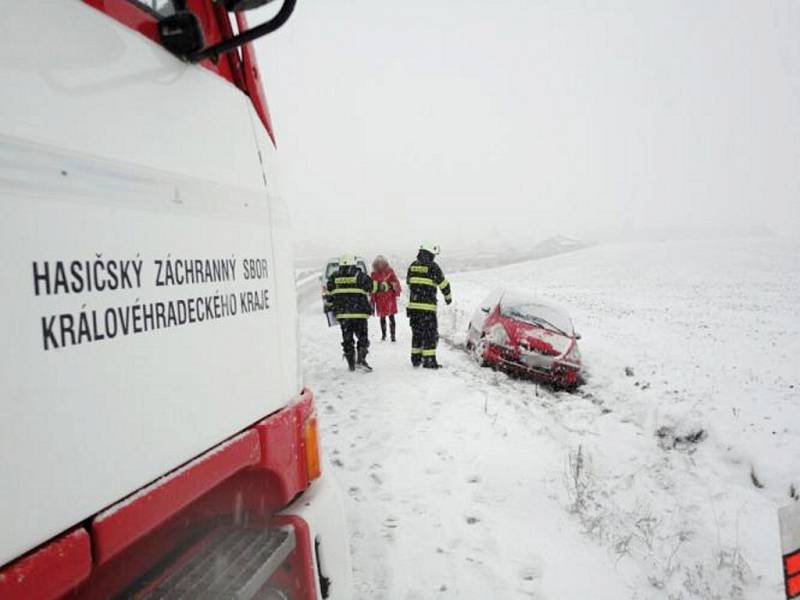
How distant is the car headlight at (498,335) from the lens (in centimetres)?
872

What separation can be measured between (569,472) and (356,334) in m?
4.27

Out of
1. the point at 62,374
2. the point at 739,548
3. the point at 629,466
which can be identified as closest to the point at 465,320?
the point at 629,466

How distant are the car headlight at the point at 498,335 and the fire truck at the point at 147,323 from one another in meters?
6.50

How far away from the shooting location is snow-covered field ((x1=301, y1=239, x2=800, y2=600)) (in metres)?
3.74

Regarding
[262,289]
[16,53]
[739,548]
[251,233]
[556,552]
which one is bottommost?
[739,548]

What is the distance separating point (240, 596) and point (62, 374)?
40.2 inches

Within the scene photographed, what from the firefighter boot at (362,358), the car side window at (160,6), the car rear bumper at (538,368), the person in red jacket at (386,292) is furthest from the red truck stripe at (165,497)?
the person in red jacket at (386,292)

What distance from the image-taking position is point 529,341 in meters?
8.53

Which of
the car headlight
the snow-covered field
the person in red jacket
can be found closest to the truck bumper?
the snow-covered field

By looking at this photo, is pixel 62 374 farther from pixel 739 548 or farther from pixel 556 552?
pixel 739 548

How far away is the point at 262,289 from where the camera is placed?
7.45 ft

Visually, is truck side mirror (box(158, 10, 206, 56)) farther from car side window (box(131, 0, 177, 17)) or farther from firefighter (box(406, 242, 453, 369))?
firefighter (box(406, 242, 453, 369))

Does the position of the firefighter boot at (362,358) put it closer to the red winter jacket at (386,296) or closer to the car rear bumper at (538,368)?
the car rear bumper at (538,368)

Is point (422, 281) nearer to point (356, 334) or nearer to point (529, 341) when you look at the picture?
point (356, 334)
